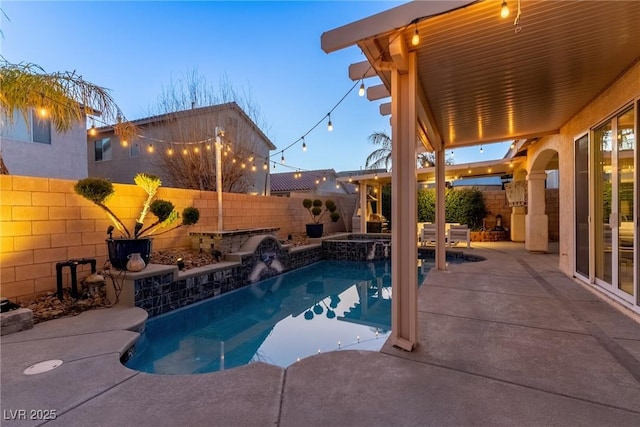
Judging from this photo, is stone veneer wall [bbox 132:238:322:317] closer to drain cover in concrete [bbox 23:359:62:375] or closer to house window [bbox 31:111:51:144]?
drain cover in concrete [bbox 23:359:62:375]

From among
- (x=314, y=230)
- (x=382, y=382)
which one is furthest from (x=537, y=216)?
(x=382, y=382)

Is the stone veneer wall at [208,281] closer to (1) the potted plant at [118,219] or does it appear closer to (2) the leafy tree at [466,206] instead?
(1) the potted plant at [118,219]

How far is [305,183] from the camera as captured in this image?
18.0 metres

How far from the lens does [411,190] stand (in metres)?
2.92

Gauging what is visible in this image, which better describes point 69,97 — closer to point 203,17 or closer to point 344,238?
point 203,17

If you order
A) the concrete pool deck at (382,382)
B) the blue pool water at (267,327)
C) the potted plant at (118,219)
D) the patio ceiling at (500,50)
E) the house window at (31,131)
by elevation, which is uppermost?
the house window at (31,131)

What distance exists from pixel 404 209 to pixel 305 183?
1525cm

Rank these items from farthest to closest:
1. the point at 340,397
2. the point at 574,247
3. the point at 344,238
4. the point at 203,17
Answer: the point at 344,238 → the point at 203,17 → the point at 574,247 → the point at 340,397

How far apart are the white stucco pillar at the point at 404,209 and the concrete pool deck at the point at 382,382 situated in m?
0.26

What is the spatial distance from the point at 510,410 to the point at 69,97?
6.56m

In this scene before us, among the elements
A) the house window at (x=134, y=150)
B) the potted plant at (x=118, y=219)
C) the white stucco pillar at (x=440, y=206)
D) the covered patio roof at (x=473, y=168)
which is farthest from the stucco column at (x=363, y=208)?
the house window at (x=134, y=150)

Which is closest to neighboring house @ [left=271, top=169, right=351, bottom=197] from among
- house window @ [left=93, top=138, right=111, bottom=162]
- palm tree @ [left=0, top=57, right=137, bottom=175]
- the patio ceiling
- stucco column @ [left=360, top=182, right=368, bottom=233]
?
stucco column @ [left=360, top=182, right=368, bottom=233]

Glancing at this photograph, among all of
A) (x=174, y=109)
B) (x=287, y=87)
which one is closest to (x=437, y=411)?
(x=174, y=109)

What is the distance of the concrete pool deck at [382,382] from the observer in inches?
77.7
